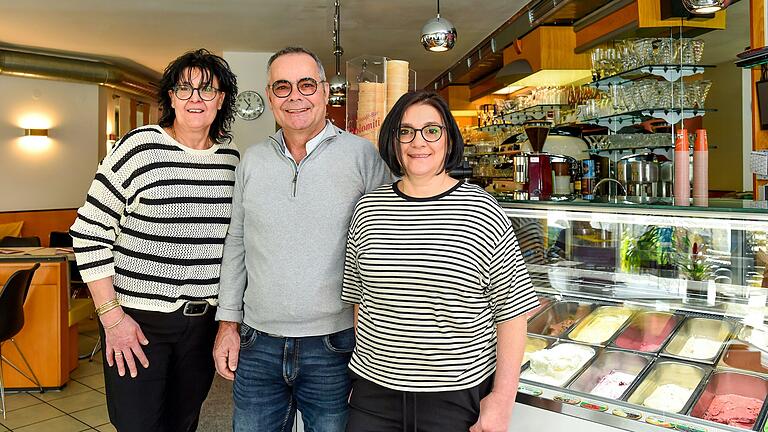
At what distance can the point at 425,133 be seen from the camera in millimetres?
1732

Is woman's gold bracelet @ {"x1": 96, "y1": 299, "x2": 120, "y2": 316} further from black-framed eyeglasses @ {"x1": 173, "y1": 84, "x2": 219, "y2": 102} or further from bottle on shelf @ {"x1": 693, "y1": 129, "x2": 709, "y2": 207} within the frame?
bottle on shelf @ {"x1": 693, "y1": 129, "x2": 709, "y2": 207}

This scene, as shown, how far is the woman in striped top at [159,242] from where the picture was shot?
2.12 m

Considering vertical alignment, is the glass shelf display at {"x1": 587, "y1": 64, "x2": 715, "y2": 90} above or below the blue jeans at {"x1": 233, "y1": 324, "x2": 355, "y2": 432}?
above

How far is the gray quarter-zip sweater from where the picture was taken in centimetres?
195

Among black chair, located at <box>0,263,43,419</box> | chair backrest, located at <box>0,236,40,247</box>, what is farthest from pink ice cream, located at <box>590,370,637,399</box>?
chair backrest, located at <box>0,236,40,247</box>

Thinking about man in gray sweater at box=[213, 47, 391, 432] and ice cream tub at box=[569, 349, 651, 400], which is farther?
ice cream tub at box=[569, 349, 651, 400]

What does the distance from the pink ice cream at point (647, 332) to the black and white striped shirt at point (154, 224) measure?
1588 millimetres

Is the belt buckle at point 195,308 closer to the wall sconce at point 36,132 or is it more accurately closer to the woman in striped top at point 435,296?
the woman in striped top at point 435,296

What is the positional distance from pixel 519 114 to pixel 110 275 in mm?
6216

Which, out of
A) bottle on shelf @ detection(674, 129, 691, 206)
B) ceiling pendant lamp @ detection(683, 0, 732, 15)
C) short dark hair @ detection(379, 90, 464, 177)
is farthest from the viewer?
ceiling pendant lamp @ detection(683, 0, 732, 15)

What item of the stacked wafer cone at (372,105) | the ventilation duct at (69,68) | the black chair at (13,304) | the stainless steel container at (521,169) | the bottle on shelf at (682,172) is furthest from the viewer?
the ventilation duct at (69,68)

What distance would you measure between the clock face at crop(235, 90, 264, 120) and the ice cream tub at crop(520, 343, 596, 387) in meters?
7.38

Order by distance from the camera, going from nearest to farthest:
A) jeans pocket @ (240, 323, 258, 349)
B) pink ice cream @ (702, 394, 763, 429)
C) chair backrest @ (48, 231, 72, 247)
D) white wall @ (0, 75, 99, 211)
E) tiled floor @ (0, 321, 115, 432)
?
pink ice cream @ (702, 394, 763, 429) → jeans pocket @ (240, 323, 258, 349) → tiled floor @ (0, 321, 115, 432) → chair backrest @ (48, 231, 72, 247) → white wall @ (0, 75, 99, 211)

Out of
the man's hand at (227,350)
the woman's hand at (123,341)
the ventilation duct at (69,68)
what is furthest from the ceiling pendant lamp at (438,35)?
the ventilation duct at (69,68)
